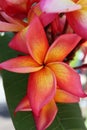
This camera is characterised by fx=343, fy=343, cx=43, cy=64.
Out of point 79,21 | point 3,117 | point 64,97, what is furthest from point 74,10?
point 3,117

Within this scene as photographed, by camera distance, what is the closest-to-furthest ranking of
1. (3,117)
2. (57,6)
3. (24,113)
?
1. (57,6)
2. (24,113)
3. (3,117)

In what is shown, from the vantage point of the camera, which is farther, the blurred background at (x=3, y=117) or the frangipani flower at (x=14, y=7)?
the blurred background at (x=3, y=117)

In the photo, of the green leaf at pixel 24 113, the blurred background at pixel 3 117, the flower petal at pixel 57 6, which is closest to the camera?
the flower petal at pixel 57 6

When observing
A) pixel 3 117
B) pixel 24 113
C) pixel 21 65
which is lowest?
pixel 3 117

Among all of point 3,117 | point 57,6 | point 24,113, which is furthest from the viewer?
point 3,117

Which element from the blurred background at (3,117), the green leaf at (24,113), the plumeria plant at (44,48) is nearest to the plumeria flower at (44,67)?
the plumeria plant at (44,48)

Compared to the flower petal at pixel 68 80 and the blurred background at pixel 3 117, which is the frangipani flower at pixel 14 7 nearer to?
the flower petal at pixel 68 80

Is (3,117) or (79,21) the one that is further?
(3,117)

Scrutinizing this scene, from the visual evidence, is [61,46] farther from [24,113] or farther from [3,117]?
[3,117]

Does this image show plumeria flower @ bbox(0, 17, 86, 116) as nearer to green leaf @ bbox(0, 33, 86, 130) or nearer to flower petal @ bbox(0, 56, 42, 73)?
flower petal @ bbox(0, 56, 42, 73)
